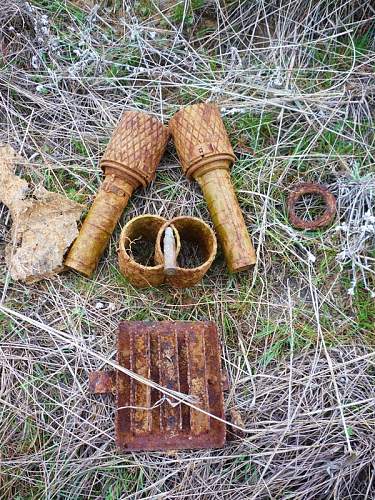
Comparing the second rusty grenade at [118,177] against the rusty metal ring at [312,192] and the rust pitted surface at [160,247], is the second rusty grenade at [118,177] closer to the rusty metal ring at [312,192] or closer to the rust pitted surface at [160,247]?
the rust pitted surface at [160,247]

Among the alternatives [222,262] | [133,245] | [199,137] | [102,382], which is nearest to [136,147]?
[199,137]

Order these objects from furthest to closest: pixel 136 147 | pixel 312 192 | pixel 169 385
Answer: pixel 312 192
pixel 136 147
pixel 169 385

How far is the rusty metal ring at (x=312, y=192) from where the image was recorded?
2371 mm

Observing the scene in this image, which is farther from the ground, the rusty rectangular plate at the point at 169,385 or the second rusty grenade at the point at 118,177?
the second rusty grenade at the point at 118,177

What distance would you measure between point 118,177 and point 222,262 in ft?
1.94

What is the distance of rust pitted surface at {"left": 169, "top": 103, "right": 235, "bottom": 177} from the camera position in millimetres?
2299

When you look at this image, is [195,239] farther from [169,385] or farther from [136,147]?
[169,385]

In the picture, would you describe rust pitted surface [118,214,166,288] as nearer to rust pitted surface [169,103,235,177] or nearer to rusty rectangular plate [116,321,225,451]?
rusty rectangular plate [116,321,225,451]

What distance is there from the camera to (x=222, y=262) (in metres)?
2.35

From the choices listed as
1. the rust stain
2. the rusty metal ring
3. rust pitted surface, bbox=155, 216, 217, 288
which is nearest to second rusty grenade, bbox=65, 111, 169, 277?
rust pitted surface, bbox=155, 216, 217, 288

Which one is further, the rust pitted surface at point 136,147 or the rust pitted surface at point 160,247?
the rust pitted surface at point 136,147

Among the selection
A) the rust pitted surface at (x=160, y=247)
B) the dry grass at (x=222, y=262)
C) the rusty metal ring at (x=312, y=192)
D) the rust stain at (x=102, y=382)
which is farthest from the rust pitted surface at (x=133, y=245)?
the rusty metal ring at (x=312, y=192)

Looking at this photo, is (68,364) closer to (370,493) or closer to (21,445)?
(21,445)

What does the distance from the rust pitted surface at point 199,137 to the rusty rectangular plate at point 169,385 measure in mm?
717
